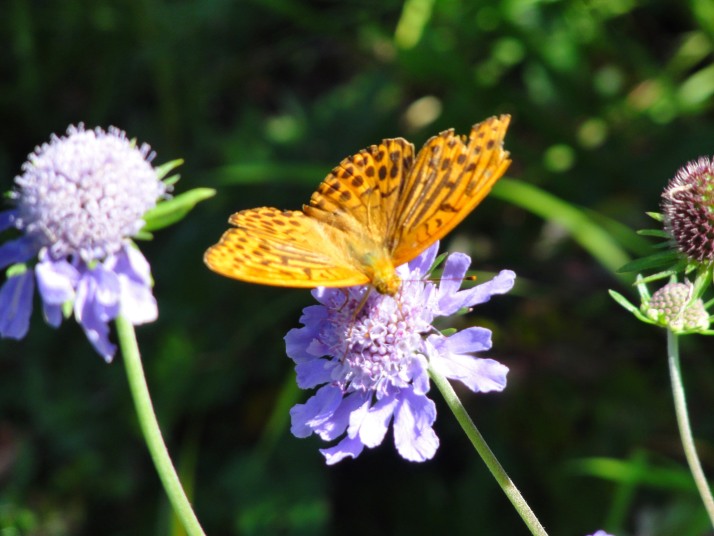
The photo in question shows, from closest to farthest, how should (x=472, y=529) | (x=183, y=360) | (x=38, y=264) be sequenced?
(x=38, y=264) < (x=472, y=529) < (x=183, y=360)

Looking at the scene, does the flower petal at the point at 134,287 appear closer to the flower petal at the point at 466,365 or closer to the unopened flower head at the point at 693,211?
the flower petal at the point at 466,365

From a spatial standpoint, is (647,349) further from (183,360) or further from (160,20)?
(160,20)

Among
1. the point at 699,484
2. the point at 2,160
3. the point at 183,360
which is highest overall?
the point at 2,160

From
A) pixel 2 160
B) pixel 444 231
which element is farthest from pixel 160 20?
pixel 444 231

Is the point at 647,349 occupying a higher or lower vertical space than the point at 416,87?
lower

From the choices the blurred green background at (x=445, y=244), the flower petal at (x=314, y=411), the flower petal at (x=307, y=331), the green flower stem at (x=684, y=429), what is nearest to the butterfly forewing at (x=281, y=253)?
the flower petal at (x=307, y=331)

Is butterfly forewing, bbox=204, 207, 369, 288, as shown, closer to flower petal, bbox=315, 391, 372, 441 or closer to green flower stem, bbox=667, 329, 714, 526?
flower petal, bbox=315, 391, 372, 441

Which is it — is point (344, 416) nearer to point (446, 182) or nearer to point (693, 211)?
point (446, 182)
